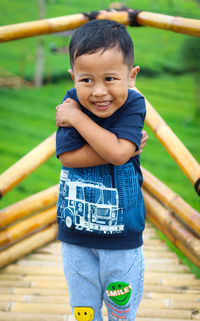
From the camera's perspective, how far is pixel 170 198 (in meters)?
2.57

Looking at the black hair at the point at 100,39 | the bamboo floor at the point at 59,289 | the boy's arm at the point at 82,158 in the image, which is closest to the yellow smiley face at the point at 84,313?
the bamboo floor at the point at 59,289

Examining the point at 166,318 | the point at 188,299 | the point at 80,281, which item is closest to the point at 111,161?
the point at 80,281

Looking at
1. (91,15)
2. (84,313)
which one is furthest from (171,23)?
(84,313)

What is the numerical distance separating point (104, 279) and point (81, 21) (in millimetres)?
1795

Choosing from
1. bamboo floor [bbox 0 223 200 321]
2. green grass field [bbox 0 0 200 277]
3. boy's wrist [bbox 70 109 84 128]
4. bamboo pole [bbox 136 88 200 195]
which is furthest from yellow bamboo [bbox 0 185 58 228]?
green grass field [bbox 0 0 200 277]

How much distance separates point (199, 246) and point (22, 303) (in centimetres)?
102

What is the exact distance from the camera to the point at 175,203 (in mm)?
2488

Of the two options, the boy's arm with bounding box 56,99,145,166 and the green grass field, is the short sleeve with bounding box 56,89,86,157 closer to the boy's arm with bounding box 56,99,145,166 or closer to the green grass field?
the boy's arm with bounding box 56,99,145,166

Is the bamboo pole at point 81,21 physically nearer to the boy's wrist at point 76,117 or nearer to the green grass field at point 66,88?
the boy's wrist at point 76,117

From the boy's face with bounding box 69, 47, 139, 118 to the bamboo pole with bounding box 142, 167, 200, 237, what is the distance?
1227 mm

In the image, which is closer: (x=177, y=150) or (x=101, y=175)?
(x=101, y=175)

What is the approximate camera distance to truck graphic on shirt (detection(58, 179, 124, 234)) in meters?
1.31

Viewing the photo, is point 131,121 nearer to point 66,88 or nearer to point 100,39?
point 100,39

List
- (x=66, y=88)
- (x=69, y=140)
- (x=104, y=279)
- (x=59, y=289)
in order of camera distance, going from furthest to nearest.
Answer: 1. (x=66, y=88)
2. (x=59, y=289)
3. (x=104, y=279)
4. (x=69, y=140)
